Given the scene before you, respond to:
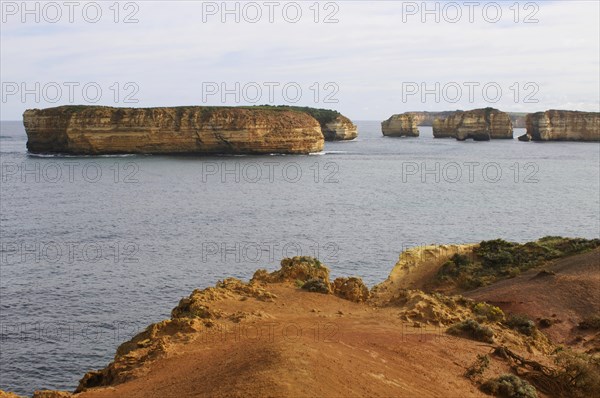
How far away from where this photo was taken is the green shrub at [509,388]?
1686cm

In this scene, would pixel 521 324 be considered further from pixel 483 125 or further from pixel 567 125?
pixel 567 125

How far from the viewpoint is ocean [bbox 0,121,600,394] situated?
28.9 meters

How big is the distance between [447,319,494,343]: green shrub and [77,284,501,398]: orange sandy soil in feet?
1.88

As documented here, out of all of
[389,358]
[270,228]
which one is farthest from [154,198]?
[389,358]

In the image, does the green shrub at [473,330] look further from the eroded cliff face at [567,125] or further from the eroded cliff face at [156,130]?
the eroded cliff face at [567,125]

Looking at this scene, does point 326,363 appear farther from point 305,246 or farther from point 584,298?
point 305,246

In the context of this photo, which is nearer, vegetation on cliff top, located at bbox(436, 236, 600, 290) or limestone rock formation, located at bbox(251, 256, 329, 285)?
limestone rock formation, located at bbox(251, 256, 329, 285)

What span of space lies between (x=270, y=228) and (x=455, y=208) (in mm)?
21337

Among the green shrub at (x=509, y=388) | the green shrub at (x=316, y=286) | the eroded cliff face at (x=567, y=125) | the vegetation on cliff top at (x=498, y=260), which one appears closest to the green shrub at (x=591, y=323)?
the vegetation on cliff top at (x=498, y=260)

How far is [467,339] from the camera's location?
21.4m

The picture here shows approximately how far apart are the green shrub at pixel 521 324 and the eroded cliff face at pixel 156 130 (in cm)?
9217

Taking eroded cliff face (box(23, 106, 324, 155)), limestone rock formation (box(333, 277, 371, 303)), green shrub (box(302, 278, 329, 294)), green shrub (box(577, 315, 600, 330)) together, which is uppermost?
eroded cliff face (box(23, 106, 324, 155))

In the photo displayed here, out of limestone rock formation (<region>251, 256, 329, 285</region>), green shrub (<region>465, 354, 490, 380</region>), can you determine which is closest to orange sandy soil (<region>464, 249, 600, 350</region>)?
green shrub (<region>465, 354, 490, 380</region>)

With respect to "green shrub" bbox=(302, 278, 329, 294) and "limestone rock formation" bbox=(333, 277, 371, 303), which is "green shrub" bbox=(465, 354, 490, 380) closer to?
"limestone rock formation" bbox=(333, 277, 371, 303)
